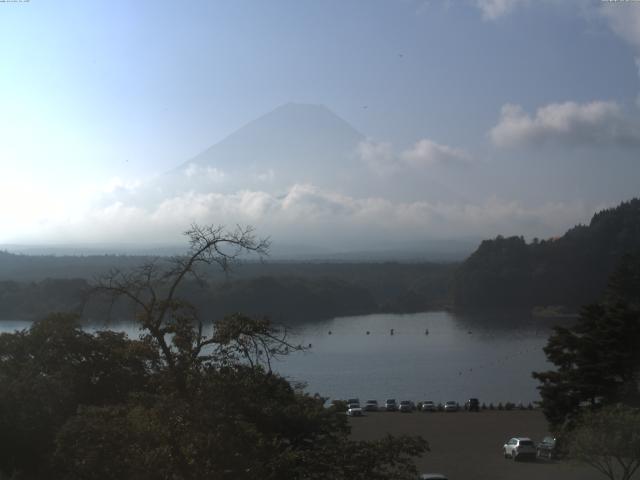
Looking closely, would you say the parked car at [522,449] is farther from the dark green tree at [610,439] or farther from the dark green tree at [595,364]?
the dark green tree at [610,439]

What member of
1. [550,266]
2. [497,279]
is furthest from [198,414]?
[497,279]

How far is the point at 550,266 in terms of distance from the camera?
46.3 metres

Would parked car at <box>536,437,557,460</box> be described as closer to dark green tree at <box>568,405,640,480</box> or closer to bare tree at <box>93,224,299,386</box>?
dark green tree at <box>568,405,640,480</box>

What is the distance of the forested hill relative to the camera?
44750mm

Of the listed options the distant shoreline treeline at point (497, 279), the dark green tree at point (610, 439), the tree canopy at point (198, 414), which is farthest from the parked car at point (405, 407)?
the distant shoreline treeline at point (497, 279)

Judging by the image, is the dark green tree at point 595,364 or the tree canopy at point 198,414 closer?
the tree canopy at point 198,414

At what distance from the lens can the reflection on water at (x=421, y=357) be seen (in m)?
20.7

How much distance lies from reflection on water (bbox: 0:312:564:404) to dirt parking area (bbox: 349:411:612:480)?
253cm

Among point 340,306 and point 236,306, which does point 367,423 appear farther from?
point 340,306

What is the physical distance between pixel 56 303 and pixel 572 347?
935 inches

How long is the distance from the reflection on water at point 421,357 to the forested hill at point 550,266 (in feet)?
11.9

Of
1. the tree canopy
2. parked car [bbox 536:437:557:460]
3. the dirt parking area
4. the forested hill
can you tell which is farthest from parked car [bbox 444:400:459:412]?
the forested hill

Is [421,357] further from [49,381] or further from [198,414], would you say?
[198,414]

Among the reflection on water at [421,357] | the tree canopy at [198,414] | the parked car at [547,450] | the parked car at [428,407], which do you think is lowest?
the reflection on water at [421,357]
